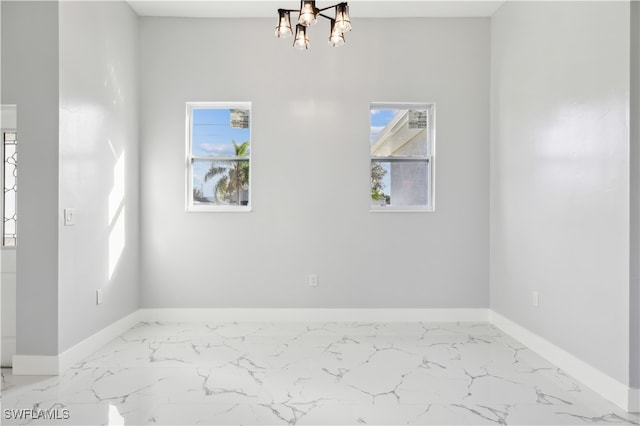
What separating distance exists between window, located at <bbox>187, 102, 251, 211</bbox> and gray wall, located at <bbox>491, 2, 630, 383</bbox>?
257 cm

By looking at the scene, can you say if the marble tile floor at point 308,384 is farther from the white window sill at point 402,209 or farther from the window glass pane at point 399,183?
the window glass pane at point 399,183

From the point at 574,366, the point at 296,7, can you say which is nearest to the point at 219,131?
the point at 296,7

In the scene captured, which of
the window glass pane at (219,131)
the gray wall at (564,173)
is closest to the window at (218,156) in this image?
the window glass pane at (219,131)

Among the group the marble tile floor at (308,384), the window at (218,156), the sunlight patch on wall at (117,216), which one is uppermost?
the window at (218,156)

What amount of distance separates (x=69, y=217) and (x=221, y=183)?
153 cm

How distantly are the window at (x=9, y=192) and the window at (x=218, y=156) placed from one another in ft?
4.86

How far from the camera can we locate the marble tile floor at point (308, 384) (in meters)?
2.19

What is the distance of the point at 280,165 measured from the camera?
4.00 metres

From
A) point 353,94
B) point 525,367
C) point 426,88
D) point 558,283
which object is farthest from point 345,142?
point 525,367

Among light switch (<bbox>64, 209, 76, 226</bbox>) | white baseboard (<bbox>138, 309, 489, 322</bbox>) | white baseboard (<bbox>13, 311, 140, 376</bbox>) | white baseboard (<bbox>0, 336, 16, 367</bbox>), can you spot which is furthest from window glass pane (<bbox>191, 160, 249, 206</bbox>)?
white baseboard (<bbox>0, 336, 16, 367</bbox>)

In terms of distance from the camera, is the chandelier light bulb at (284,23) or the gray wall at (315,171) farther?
the gray wall at (315,171)

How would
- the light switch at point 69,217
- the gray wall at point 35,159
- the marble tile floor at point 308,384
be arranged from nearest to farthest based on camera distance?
1. the marble tile floor at point 308,384
2. the gray wall at point 35,159
3. the light switch at point 69,217

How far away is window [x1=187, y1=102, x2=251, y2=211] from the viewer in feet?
13.4

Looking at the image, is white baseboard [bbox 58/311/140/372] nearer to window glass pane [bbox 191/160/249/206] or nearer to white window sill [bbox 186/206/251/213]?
white window sill [bbox 186/206/251/213]
